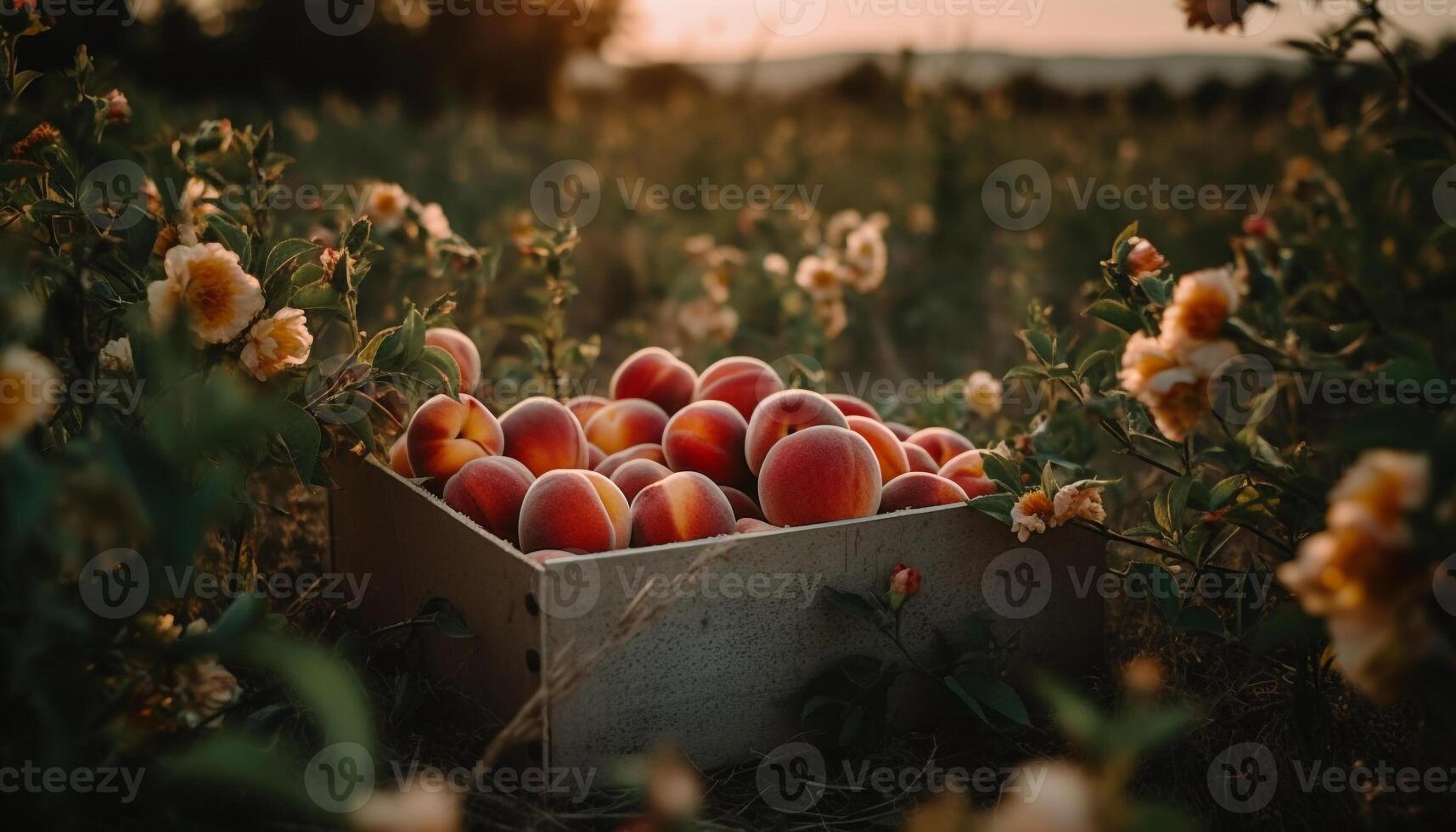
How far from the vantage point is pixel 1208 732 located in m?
1.33

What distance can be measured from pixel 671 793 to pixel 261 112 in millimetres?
7574

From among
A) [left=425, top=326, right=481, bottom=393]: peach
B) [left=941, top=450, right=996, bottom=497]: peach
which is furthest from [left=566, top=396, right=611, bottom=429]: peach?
[left=941, top=450, right=996, bottom=497]: peach

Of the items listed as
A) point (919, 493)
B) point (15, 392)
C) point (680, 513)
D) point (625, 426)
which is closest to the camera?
point (15, 392)

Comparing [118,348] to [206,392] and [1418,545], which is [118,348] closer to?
[206,392]

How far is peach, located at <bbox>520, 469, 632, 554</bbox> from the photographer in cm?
131

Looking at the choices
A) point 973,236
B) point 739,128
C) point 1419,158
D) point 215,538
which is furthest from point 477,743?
point 739,128

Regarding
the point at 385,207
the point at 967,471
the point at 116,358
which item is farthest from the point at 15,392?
the point at 385,207

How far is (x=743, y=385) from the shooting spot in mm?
1699

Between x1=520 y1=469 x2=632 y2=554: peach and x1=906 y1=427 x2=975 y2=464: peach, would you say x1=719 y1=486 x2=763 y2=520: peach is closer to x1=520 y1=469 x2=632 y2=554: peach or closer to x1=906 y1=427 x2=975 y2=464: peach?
x1=520 y1=469 x2=632 y2=554: peach

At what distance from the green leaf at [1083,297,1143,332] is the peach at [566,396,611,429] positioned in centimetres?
78

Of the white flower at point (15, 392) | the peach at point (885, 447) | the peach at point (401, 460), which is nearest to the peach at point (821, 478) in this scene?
the peach at point (885, 447)

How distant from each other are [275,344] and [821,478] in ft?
2.10

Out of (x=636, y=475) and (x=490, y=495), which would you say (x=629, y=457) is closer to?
(x=636, y=475)

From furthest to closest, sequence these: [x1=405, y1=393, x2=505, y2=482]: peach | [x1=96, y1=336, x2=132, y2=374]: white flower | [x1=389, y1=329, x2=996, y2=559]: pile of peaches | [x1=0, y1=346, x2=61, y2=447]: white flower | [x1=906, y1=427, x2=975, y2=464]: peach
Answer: [x1=906, y1=427, x2=975, y2=464]: peach
[x1=405, y1=393, x2=505, y2=482]: peach
[x1=389, y1=329, x2=996, y2=559]: pile of peaches
[x1=96, y1=336, x2=132, y2=374]: white flower
[x1=0, y1=346, x2=61, y2=447]: white flower
